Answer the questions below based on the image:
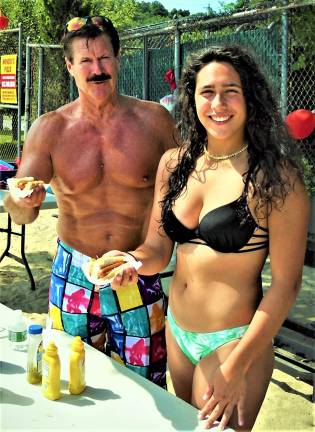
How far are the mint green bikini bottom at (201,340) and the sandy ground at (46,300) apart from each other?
1.76 metres

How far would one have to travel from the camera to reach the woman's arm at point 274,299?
1.66m

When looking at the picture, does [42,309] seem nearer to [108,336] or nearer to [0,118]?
[108,336]

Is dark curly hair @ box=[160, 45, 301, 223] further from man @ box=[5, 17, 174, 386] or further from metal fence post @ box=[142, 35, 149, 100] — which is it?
metal fence post @ box=[142, 35, 149, 100]

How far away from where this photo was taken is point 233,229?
173 centimetres

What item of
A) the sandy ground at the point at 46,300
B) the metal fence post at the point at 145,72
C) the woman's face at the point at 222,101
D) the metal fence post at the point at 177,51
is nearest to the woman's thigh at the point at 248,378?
the woman's face at the point at 222,101

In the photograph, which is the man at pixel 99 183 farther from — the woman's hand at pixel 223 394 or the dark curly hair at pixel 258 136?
the woman's hand at pixel 223 394

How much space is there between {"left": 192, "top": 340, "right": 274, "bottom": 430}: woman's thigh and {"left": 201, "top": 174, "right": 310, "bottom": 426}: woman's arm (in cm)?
6

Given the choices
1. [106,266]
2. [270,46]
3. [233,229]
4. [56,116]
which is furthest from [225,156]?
[270,46]

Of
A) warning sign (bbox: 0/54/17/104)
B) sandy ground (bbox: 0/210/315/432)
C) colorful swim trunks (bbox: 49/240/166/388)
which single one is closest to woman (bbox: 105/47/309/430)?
colorful swim trunks (bbox: 49/240/166/388)

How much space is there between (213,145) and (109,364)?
3.08ft

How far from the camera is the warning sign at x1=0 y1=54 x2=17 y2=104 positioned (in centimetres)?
1038

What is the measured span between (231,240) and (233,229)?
39 mm

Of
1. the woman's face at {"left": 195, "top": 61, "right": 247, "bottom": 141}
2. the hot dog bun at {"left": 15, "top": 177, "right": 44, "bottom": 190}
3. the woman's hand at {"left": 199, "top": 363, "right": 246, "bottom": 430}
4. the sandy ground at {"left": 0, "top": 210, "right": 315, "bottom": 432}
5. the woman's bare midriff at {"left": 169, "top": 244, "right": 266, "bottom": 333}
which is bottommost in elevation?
the sandy ground at {"left": 0, "top": 210, "right": 315, "bottom": 432}

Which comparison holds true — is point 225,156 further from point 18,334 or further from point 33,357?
point 18,334
